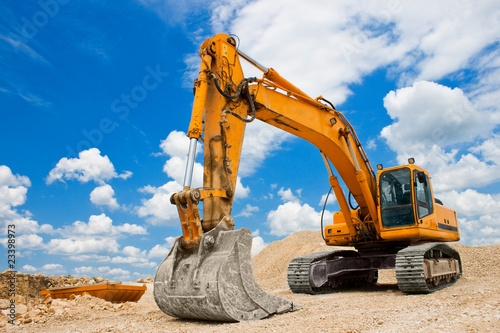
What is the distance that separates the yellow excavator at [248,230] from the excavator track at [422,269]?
2 centimetres

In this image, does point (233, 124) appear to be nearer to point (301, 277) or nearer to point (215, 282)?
point (215, 282)

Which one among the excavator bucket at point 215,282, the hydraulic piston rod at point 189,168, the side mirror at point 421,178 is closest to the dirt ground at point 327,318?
the excavator bucket at point 215,282

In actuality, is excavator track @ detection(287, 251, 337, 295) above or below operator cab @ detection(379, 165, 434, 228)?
below

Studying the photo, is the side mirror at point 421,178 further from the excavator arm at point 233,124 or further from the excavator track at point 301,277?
the excavator track at point 301,277

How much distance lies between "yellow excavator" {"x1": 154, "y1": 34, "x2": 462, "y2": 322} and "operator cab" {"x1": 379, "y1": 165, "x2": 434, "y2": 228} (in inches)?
0.8

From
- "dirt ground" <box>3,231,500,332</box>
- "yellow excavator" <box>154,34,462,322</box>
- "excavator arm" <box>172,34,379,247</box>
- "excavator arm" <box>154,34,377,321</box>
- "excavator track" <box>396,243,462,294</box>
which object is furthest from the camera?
"excavator track" <box>396,243,462,294</box>

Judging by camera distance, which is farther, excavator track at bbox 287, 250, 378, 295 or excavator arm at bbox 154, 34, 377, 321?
excavator track at bbox 287, 250, 378, 295

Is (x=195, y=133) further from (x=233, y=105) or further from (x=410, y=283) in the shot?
(x=410, y=283)

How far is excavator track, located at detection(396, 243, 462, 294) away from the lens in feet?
25.0

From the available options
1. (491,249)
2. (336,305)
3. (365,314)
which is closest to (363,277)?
(336,305)

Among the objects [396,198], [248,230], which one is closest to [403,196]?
[396,198]

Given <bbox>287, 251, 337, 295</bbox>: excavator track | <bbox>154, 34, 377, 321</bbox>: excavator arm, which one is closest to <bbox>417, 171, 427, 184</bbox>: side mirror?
<bbox>154, 34, 377, 321</bbox>: excavator arm

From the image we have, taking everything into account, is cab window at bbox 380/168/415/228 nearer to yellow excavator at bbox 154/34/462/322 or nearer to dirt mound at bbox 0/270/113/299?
yellow excavator at bbox 154/34/462/322

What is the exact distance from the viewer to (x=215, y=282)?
16.0ft
